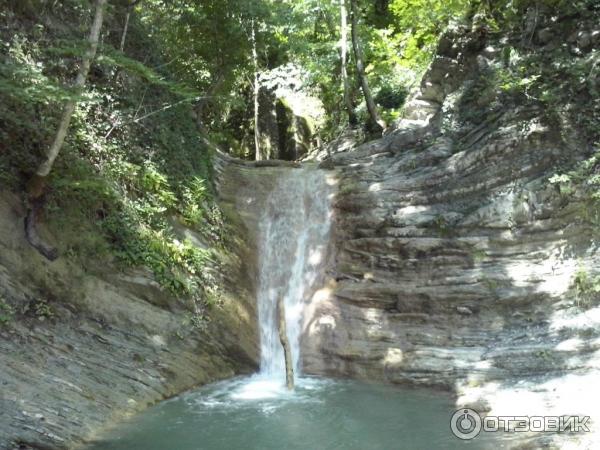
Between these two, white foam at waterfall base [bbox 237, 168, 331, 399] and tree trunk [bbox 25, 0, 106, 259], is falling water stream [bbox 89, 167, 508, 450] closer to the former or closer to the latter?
white foam at waterfall base [bbox 237, 168, 331, 399]

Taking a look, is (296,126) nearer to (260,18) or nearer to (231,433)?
(260,18)

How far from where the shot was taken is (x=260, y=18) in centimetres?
1625

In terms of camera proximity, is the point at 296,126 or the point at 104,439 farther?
the point at 296,126

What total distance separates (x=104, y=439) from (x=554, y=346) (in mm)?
7131

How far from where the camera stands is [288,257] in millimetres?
12984

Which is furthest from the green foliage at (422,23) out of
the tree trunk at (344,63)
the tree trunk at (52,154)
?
the tree trunk at (52,154)

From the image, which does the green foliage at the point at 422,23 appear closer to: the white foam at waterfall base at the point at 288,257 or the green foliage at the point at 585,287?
the white foam at waterfall base at the point at 288,257

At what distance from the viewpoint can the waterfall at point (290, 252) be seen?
1141cm

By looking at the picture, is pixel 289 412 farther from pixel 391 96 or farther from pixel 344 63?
pixel 391 96

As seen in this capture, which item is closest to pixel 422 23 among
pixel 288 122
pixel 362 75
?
pixel 362 75

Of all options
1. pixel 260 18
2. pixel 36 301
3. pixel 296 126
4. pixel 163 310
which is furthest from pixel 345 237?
pixel 296 126

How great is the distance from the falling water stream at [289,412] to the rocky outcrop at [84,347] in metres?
0.39

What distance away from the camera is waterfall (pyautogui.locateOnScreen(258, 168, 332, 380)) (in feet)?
37.4

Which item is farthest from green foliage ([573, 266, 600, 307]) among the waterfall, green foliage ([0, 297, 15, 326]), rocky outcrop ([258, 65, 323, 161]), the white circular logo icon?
rocky outcrop ([258, 65, 323, 161])
